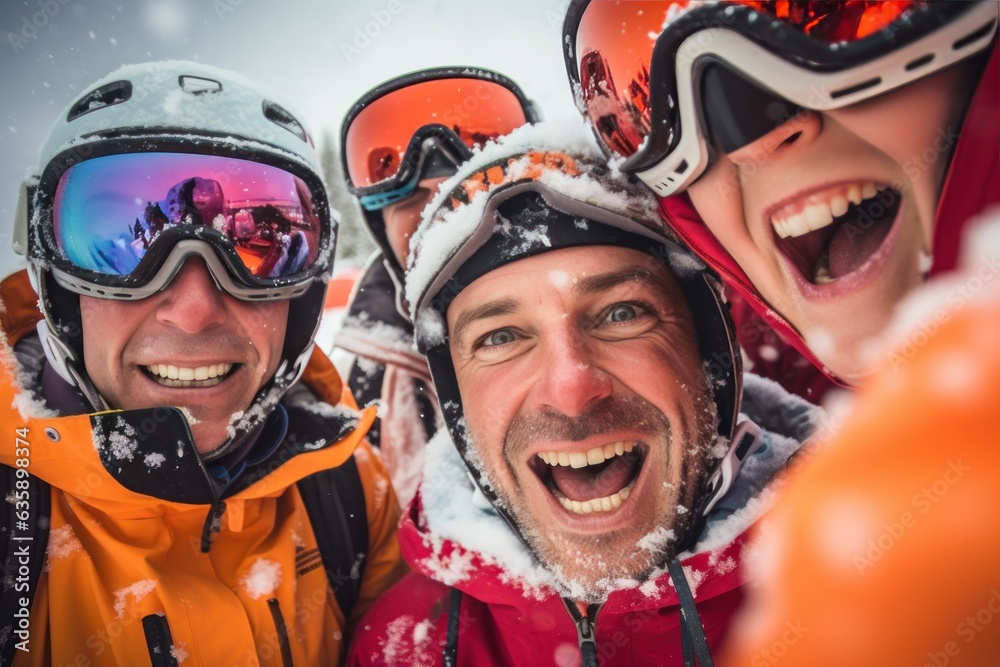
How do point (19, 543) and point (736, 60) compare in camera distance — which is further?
point (19, 543)

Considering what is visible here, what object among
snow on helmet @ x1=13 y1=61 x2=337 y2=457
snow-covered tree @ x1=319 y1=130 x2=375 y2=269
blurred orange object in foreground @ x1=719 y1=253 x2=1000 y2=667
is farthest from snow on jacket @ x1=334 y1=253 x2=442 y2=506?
snow-covered tree @ x1=319 y1=130 x2=375 y2=269

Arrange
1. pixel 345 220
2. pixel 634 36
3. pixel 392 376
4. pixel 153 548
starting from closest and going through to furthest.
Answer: pixel 634 36, pixel 153 548, pixel 392 376, pixel 345 220

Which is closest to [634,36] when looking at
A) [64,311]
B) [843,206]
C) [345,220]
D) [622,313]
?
[843,206]

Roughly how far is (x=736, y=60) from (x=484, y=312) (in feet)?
3.80

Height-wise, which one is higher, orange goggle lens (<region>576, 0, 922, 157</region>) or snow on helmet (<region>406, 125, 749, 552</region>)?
orange goggle lens (<region>576, 0, 922, 157</region>)

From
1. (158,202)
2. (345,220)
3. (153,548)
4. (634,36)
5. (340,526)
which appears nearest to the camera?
(634,36)

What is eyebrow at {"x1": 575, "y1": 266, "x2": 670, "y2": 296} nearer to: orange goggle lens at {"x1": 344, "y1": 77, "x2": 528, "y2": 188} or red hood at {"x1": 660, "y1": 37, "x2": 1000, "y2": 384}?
red hood at {"x1": 660, "y1": 37, "x2": 1000, "y2": 384}

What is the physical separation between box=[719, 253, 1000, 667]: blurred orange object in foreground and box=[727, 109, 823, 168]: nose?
0.44m

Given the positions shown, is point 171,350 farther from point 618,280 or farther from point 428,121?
point 428,121

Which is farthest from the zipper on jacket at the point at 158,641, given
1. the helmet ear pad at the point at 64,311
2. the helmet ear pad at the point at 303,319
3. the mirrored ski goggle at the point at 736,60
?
the mirrored ski goggle at the point at 736,60

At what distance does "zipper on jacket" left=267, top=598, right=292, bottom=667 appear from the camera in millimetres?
1970

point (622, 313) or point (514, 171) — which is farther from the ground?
point (514, 171)

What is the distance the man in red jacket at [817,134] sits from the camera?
1.06 meters

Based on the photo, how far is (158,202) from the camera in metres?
2.02
